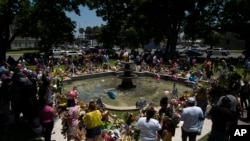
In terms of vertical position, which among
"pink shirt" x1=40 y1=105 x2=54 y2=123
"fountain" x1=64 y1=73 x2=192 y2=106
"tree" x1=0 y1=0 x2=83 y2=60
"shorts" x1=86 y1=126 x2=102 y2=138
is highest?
"tree" x1=0 y1=0 x2=83 y2=60

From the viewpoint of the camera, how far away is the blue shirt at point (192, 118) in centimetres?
822

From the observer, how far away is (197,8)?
44562 mm

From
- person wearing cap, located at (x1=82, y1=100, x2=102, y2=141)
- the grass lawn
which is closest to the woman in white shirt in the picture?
person wearing cap, located at (x1=82, y1=100, x2=102, y2=141)

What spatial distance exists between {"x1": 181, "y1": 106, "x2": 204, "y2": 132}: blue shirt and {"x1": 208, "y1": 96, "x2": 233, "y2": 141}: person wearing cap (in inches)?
19.9

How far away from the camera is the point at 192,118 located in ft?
26.9

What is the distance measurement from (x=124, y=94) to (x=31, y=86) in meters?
8.81

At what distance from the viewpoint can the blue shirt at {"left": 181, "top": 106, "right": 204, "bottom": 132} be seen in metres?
8.22

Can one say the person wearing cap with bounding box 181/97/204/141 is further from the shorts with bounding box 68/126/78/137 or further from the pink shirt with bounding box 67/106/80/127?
the shorts with bounding box 68/126/78/137

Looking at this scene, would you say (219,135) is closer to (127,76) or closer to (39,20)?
(127,76)

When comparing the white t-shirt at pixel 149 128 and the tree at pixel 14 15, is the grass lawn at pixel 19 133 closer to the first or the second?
the white t-shirt at pixel 149 128

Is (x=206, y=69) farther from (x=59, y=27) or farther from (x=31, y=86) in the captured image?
(x=59, y=27)

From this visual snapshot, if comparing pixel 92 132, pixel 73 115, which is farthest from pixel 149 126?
pixel 73 115

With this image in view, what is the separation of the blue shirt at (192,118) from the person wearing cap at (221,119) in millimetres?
506

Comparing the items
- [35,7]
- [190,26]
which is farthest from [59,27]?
[190,26]
